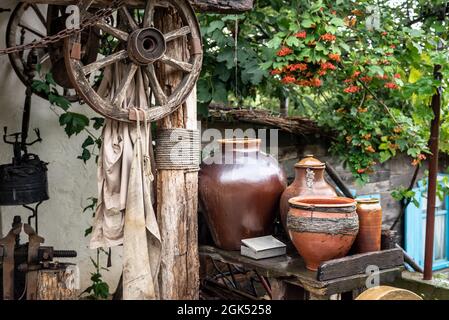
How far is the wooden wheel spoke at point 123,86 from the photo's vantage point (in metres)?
2.21

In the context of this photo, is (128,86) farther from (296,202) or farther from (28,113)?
(28,113)

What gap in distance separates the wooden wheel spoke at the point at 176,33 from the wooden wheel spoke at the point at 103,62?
0.24 metres

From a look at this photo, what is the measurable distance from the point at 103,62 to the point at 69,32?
205mm

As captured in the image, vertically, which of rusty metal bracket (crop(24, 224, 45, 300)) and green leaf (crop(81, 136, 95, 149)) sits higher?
green leaf (crop(81, 136, 95, 149))

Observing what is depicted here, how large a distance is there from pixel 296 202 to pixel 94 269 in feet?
6.77

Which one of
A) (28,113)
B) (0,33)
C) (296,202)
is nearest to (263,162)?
(296,202)

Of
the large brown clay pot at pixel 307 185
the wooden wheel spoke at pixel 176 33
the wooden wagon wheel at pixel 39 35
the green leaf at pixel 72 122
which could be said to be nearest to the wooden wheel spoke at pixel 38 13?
the wooden wagon wheel at pixel 39 35

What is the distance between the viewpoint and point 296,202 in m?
2.30

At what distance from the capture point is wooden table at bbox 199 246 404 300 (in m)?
2.15

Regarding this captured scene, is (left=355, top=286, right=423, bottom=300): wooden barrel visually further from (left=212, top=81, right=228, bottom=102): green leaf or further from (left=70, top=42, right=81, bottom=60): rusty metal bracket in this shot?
(left=212, top=81, right=228, bottom=102): green leaf

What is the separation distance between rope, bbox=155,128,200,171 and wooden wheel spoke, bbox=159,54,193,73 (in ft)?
1.04

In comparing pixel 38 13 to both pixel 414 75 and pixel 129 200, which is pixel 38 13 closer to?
pixel 129 200

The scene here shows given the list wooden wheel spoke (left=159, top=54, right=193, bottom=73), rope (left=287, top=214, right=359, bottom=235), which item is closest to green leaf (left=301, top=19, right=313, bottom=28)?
wooden wheel spoke (left=159, top=54, right=193, bottom=73)

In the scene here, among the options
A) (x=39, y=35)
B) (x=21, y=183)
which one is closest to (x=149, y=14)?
(x=21, y=183)
